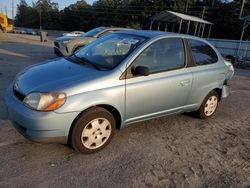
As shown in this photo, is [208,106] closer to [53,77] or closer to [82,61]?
[82,61]

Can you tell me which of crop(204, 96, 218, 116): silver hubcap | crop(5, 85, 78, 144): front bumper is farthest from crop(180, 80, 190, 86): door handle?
crop(5, 85, 78, 144): front bumper

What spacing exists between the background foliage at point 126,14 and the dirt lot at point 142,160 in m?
42.8

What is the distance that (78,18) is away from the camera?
79.4 metres

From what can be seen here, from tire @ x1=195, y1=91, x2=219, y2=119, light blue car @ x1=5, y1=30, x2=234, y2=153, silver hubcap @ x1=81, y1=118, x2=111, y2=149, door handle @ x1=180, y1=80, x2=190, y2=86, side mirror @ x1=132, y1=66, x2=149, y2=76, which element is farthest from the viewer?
tire @ x1=195, y1=91, x2=219, y2=119

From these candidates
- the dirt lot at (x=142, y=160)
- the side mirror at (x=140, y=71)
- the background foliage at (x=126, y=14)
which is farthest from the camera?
the background foliage at (x=126, y=14)

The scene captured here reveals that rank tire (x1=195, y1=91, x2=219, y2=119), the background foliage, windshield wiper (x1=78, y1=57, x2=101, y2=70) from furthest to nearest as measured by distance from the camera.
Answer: the background foliage < tire (x1=195, y1=91, x2=219, y2=119) < windshield wiper (x1=78, y1=57, x2=101, y2=70)

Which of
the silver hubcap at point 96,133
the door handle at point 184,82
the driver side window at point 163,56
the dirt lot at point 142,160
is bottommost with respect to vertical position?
the dirt lot at point 142,160

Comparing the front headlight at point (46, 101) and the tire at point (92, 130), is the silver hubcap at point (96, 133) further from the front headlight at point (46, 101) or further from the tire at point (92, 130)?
the front headlight at point (46, 101)

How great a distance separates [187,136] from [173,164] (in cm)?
102

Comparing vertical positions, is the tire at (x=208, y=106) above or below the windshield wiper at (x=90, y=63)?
below

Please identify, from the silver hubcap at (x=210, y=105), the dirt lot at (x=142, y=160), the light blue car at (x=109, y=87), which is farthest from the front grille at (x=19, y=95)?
the silver hubcap at (x=210, y=105)

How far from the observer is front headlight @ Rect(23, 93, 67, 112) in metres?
3.17

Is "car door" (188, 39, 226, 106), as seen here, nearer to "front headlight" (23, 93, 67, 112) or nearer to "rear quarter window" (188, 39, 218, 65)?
"rear quarter window" (188, 39, 218, 65)

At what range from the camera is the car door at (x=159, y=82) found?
12.5ft
